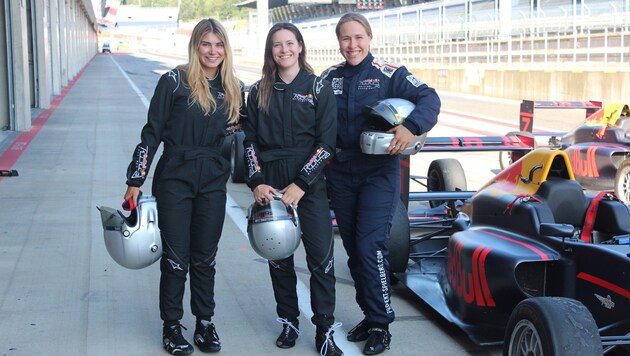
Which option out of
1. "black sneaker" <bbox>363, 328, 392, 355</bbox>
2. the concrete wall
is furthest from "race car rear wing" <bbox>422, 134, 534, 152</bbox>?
the concrete wall

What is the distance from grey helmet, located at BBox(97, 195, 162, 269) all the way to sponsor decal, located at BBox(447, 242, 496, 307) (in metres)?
1.71

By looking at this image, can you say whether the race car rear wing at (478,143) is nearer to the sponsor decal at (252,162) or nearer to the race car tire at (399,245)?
the race car tire at (399,245)

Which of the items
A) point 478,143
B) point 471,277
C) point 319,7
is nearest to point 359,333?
point 471,277

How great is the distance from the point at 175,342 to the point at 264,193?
99 centimetres

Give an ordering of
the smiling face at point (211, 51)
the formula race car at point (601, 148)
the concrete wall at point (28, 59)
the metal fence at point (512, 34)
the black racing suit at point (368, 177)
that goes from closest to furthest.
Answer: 1. the smiling face at point (211, 51)
2. the black racing suit at point (368, 177)
3. the formula race car at point (601, 148)
4. the concrete wall at point (28, 59)
5. the metal fence at point (512, 34)

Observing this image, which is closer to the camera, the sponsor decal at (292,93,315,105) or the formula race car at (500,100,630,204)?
the sponsor decal at (292,93,315,105)

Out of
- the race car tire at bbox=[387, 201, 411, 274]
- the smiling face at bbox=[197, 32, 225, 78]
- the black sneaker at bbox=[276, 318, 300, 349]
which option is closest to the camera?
the smiling face at bbox=[197, 32, 225, 78]

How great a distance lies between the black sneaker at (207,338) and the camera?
478cm

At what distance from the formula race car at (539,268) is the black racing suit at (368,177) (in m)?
0.51

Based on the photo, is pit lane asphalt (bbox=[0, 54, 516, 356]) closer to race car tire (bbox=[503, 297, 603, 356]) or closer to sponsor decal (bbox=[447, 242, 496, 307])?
sponsor decal (bbox=[447, 242, 496, 307])

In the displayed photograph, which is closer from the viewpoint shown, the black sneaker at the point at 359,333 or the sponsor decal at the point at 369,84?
the sponsor decal at the point at 369,84

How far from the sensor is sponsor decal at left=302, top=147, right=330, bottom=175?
14.9 ft

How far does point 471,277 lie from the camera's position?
15.6 feet

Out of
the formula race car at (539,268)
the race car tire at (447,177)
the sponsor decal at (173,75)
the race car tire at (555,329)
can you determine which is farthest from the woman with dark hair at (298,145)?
the race car tire at (447,177)
